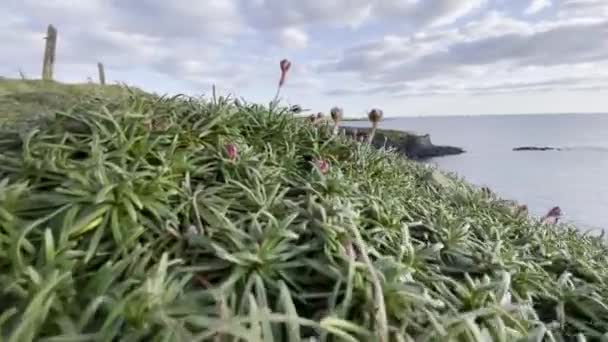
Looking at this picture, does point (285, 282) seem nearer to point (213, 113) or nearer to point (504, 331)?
point (504, 331)

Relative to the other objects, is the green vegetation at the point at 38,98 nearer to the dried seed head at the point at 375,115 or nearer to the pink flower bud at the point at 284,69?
the pink flower bud at the point at 284,69

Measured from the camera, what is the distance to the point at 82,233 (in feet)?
2.66

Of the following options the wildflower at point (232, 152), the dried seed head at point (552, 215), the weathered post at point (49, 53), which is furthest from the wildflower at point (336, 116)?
the weathered post at point (49, 53)

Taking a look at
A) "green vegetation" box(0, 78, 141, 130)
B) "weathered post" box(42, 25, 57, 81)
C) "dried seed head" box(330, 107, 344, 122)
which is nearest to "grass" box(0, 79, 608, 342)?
"green vegetation" box(0, 78, 141, 130)

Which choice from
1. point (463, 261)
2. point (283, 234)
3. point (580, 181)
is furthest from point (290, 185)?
point (580, 181)

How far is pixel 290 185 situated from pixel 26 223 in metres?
0.59

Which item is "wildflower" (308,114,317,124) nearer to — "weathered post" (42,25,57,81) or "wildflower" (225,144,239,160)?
"wildflower" (225,144,239,160)

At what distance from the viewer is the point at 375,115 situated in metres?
1.85

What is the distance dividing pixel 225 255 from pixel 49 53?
13.5m

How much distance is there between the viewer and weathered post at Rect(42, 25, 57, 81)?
11.9 meters

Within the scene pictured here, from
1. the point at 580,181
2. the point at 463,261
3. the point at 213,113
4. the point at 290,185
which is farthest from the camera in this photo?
the point at 580,181

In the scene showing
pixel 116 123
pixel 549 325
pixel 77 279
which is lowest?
pixel 549 325

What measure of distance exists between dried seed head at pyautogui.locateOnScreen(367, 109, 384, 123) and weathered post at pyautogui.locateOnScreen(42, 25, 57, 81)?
40.3ft

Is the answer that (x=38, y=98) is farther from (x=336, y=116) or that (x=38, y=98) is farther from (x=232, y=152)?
(x=232, y=152)
